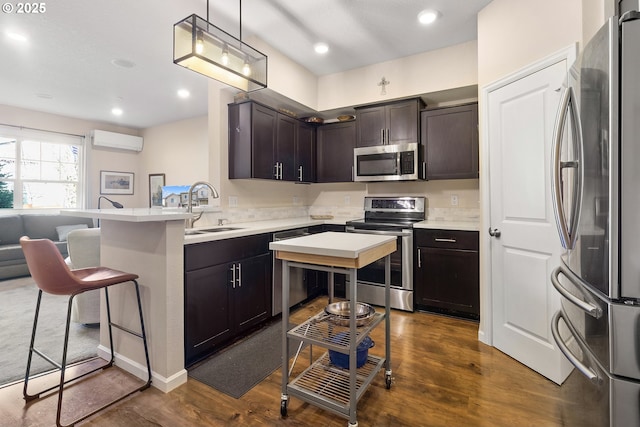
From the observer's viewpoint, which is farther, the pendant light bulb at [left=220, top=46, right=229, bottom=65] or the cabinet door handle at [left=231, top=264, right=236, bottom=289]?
the cabinet door handle at [left=231, top=264, right=236, bottom=289]

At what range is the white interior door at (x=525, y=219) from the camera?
201 cm

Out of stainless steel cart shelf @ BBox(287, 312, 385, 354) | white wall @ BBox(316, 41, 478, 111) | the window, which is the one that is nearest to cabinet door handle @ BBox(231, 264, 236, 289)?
stainless steel cart shelf @ BBox(287, 312, 385, 354)

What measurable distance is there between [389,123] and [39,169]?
6374 mm

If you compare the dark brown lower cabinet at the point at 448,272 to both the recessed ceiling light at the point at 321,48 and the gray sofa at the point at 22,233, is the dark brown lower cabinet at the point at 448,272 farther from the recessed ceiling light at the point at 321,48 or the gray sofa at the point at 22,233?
the gray sofa at the point at 22,233

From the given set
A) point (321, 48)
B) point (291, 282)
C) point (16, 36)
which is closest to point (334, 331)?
point (291, 282)

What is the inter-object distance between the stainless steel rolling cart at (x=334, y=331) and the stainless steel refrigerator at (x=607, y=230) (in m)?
0.89

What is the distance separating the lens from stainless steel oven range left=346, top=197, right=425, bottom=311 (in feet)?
10.5

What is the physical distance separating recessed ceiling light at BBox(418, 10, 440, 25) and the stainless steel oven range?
1.82 metres

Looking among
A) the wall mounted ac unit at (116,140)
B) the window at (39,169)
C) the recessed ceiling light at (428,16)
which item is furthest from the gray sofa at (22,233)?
the recessed ceiling light at (428,16)

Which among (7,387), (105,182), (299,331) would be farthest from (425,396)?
(105,182)

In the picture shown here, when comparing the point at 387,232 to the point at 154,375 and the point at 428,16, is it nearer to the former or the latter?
the point at 428,16

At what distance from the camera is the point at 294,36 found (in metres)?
3.08

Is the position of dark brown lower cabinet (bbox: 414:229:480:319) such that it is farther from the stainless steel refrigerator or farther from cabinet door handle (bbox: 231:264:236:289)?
cabinet door handle (bbox: 231:264:236:289)

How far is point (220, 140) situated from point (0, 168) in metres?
4.86
